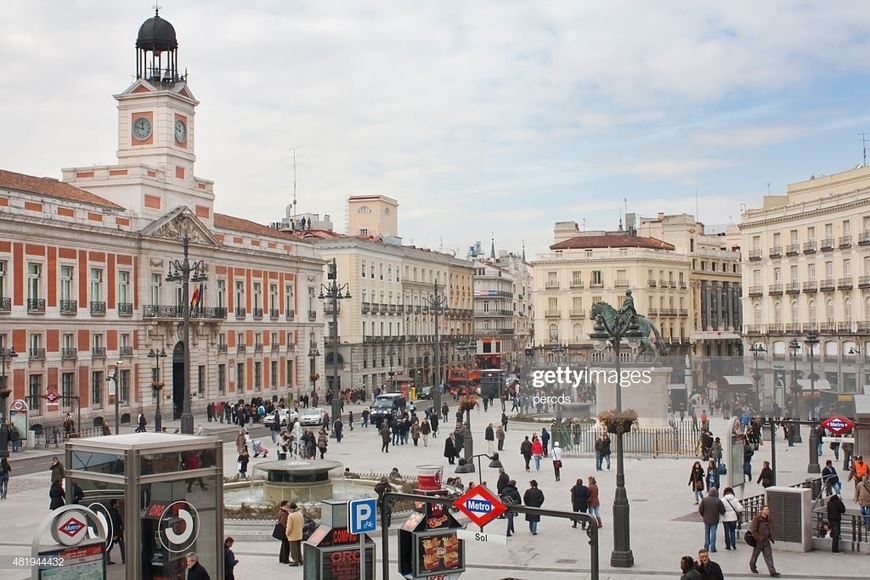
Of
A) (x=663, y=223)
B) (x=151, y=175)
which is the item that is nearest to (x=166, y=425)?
(x=151, y=175)

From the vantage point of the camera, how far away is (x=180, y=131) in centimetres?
6322

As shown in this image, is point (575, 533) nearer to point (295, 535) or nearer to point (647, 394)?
point (295, 535)

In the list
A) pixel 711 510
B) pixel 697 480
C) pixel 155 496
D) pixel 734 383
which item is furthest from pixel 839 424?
pixel 734 383

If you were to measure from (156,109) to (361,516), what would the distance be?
49.6 m

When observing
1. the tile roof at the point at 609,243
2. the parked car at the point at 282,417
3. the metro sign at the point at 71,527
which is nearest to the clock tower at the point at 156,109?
the parked car at the point at 282,417

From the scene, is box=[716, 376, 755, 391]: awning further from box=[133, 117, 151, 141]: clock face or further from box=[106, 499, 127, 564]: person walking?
box=[106, 499, 127, 564]: person walking

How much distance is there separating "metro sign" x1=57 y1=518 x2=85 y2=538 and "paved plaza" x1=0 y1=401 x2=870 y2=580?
22.1 feet

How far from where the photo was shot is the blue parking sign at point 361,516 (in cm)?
1596

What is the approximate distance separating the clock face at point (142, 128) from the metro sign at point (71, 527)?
51.1m

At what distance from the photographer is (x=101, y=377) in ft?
180

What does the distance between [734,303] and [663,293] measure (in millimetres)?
13121

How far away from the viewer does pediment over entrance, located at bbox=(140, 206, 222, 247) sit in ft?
195

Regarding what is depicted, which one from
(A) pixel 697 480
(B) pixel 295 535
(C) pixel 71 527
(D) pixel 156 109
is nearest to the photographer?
(C) pixel 71 527

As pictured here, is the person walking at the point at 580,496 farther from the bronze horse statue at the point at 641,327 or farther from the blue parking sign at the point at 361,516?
the bronze horse statue at the point at 641,327
